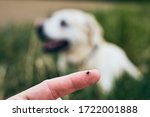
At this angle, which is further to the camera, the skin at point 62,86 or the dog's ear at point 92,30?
the dog's ear at point 92,30

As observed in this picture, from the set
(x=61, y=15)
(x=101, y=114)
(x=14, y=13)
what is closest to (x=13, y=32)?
(x=14, y=13)

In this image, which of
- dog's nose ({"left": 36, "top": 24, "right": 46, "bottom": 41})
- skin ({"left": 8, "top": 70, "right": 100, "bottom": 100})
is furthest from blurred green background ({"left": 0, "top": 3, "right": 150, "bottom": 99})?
skin ({"left": 8, "top": 70, "right": 100, "bottom": 100})

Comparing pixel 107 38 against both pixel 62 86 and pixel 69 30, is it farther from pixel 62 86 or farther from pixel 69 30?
pixel 62 86

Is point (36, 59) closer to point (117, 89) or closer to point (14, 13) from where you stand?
point (14, 13)

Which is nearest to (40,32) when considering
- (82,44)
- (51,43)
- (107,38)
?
(51,43)

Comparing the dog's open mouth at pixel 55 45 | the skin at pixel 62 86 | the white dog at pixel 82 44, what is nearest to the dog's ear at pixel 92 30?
the white dog at pixel 82 44

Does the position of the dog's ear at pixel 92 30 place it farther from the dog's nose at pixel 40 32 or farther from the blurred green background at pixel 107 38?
the dog's nose at pixel 40 32
